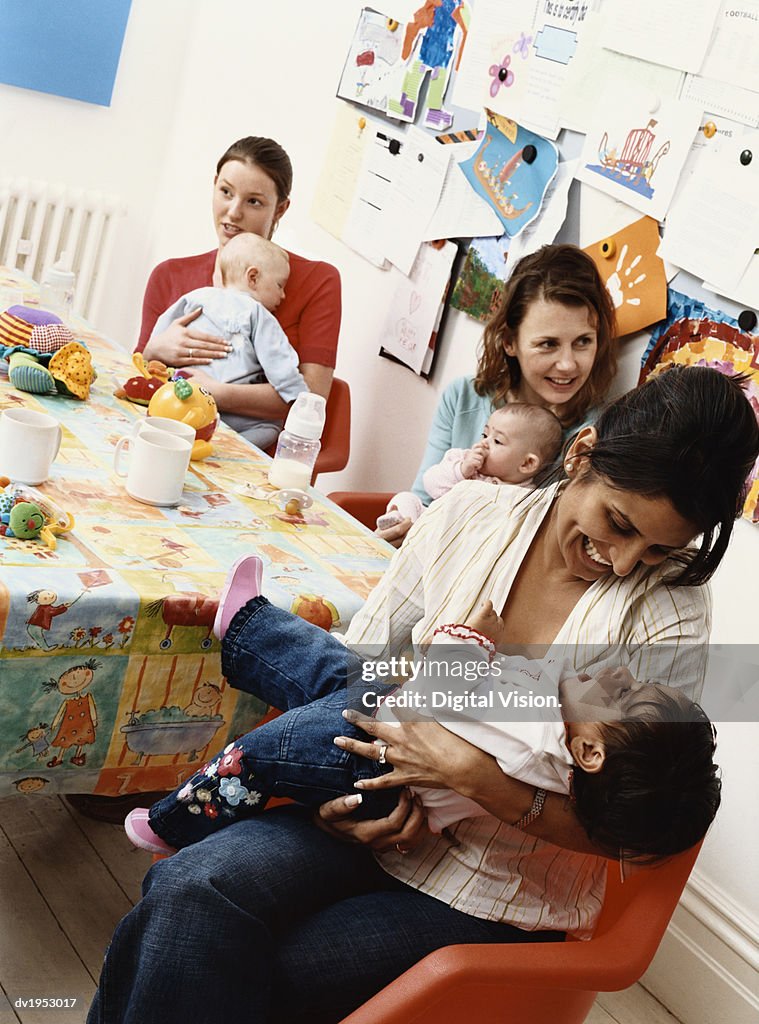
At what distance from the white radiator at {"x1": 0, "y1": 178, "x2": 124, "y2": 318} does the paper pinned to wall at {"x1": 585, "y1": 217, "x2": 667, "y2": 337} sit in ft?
8.17

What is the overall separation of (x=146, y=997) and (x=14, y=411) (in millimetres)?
825

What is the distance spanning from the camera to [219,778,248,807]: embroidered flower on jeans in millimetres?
1365

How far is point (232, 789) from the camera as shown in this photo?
1366 mm

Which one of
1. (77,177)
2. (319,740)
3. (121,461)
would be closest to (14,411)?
(121,461)

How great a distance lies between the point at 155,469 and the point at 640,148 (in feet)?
4.14

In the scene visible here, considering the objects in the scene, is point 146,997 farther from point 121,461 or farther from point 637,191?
point 637,191

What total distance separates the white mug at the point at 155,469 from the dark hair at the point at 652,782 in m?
0.78

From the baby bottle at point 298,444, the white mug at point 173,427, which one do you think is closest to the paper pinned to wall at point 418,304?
the baby bottle at point 298,444

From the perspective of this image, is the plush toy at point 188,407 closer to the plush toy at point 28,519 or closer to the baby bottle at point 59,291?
the plush toy at point 28,519

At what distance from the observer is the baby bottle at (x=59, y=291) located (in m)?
2.51

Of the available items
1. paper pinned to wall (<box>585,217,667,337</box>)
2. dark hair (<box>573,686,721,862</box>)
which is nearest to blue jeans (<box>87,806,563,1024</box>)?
dark hair (<box>573,686,721,862</box>)

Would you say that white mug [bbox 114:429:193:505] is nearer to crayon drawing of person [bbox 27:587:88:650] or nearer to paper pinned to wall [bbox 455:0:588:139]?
crayon drawing of person [bbox 27:587:88:650]

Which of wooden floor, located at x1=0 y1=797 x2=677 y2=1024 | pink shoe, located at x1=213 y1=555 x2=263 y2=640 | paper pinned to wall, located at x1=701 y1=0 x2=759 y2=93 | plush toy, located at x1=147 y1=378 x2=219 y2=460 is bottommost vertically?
wooden floor, located at x1=0 y1=797 x2=677 y2=1024

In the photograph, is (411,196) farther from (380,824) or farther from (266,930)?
(266,930)
